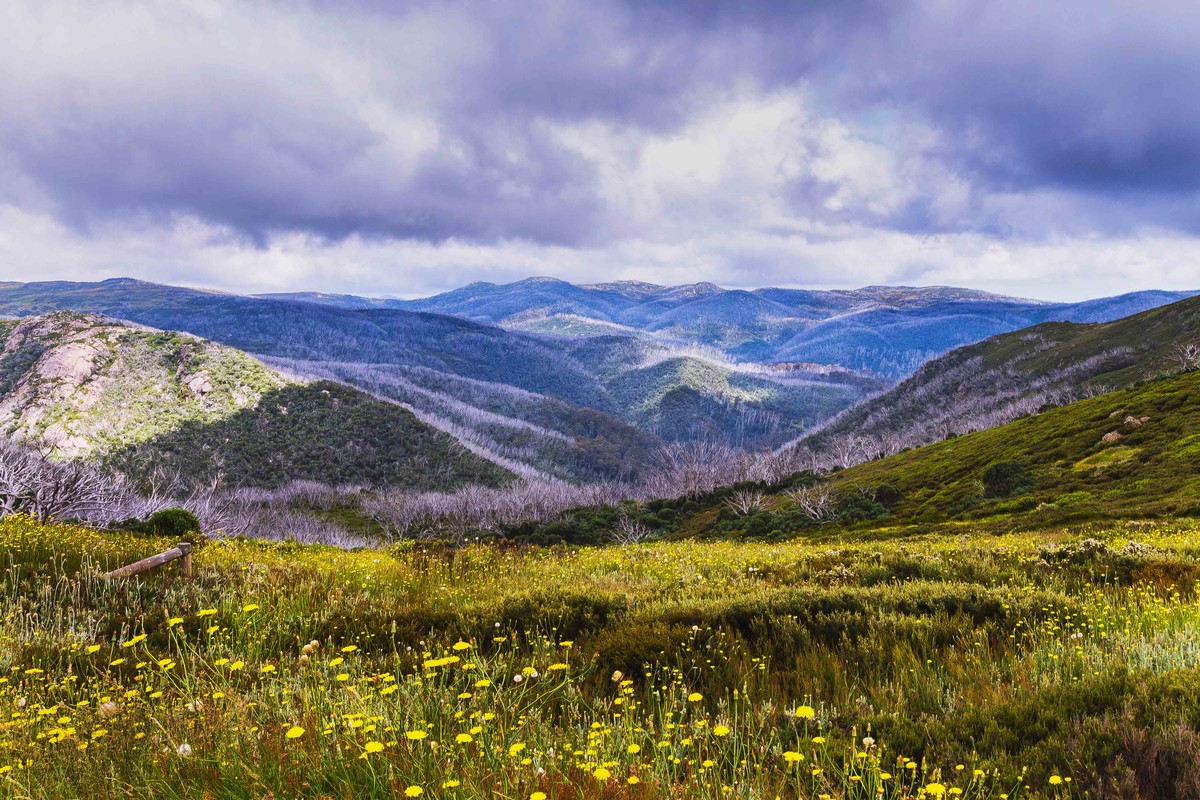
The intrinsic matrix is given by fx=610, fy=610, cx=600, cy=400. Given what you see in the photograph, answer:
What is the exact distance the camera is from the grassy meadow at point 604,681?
3.32m

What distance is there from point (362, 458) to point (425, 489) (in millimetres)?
14449

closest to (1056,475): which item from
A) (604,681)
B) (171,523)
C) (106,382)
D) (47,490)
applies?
(604,681)

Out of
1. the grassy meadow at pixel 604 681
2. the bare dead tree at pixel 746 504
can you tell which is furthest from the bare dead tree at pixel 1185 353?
the grassy meadow at pixel 604 681

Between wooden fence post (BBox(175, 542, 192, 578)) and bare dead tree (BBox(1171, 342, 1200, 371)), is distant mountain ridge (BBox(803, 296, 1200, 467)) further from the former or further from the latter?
wooden fence post (BBox(175, 542, 192, 578))

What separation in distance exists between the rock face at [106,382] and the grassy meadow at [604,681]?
379 ft

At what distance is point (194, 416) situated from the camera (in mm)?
112500

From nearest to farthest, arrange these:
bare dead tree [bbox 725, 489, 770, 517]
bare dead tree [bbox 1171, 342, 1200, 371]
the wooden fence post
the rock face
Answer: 1. the wooden fence post
2. bare dead tree [bbox 725, 489, 770, 517]
3. bare dead tree [bbox 1171, 342, 1200, 371]
4. the rock face

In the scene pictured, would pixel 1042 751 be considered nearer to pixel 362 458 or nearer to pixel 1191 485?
pixel 1191 485

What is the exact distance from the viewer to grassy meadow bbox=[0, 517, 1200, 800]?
10.9ft

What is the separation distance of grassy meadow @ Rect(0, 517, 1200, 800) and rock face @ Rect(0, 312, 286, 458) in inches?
4546

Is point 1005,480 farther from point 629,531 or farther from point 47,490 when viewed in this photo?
point 47,490

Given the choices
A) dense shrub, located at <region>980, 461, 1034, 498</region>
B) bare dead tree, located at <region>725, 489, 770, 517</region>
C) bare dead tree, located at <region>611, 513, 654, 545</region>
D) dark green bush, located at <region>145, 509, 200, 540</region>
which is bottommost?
bare dead tree, located at <region>611, 513, 654, 545</region>

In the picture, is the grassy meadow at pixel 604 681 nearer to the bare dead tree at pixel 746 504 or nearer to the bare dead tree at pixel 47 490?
the bare dead tree at pixel 47 490

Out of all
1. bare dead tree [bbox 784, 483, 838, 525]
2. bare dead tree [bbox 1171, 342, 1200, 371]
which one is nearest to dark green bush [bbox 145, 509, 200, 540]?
bare dead tree [bbox 784, 483, 838, 525]
